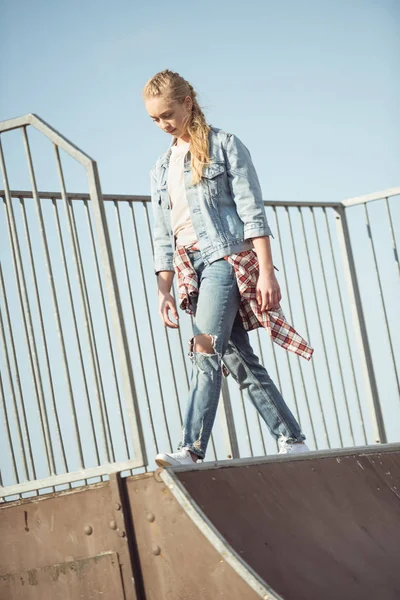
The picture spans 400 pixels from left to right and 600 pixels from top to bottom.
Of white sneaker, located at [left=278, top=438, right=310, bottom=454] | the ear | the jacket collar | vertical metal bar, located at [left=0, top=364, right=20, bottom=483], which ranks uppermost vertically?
the ear

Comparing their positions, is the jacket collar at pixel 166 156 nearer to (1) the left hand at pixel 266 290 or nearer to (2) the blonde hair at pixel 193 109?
(2) the blonde hair at pixel 193 109

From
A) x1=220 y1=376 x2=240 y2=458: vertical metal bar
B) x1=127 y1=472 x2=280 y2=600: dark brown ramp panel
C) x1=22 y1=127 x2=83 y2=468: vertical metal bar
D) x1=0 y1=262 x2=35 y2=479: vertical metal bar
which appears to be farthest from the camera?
x1=220 y1=376 x2=240 y2=458: vertical metal bar

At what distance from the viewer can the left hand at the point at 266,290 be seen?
3746 millimetres

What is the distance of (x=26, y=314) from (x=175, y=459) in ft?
2.27

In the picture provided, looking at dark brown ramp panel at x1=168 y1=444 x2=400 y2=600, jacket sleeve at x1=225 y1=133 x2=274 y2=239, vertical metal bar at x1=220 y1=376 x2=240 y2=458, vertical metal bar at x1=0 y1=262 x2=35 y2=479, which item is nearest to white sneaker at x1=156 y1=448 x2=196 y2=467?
dark brown ramp panel at x1=168 y1=444 x2=400 y2=600

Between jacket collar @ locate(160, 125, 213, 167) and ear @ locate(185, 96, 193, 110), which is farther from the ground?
ear @ locate(185, 96, 193, 110)

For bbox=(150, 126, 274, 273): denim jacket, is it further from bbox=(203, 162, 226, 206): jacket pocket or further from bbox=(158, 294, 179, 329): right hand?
bbox=(158, 294, 179, 329): right hand

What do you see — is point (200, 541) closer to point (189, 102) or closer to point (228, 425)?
point (189, 102)

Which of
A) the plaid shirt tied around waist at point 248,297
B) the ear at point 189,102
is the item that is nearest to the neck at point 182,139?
the ear at point 189,102

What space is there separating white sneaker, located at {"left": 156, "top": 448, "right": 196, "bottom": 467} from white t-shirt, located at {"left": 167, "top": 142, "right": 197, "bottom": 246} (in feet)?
2.80

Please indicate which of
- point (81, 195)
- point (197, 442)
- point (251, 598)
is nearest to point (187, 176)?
point (81, 195)

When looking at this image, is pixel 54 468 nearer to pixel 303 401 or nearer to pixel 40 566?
pixel 40 566

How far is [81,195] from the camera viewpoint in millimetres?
4430

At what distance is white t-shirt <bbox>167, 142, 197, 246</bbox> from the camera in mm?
3889
